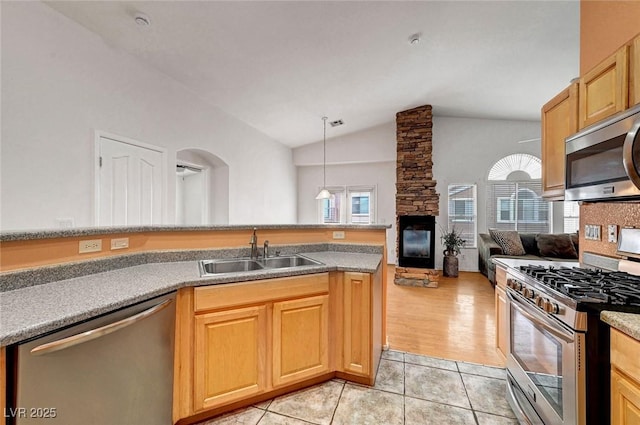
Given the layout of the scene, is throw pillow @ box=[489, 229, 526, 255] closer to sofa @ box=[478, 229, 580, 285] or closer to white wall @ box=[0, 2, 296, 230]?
sofa @ box=[478, 229, 580, 285]

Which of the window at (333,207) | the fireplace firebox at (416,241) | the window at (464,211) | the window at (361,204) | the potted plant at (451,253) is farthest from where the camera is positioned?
the window at (333,207)

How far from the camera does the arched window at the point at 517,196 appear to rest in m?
5.62

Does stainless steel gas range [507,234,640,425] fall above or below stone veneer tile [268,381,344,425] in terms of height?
above

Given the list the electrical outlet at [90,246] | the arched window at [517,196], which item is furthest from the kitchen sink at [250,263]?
the arched window at [517,196]

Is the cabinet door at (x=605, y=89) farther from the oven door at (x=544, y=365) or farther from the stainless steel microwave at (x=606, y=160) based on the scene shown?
the oven door at (x=544, y=365)

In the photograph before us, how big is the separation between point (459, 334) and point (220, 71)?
391cm

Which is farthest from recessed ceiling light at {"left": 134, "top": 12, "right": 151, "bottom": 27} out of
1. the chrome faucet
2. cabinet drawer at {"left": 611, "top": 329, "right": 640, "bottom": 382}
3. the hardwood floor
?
the hardwood floor

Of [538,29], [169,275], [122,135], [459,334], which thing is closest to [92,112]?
[122,135]

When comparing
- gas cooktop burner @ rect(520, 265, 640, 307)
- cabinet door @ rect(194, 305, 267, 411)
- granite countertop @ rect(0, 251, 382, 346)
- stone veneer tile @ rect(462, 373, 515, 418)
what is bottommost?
stone veneer tile @ rect(462, 373, 515, 418)

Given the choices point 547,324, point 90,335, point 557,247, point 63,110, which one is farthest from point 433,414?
point 557,247

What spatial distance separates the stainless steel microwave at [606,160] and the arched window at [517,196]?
4.72 meters

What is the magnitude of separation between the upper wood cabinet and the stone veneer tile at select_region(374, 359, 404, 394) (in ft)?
5.81

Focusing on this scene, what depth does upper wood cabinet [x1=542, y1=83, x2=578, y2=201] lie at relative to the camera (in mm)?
1823

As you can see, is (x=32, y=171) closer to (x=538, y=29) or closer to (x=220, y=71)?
(x=220, y=71)
